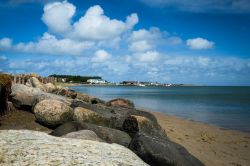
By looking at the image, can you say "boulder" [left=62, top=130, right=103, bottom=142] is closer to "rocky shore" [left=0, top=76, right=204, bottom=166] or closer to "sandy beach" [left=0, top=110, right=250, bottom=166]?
"rocky shore" [left=0, top=76, right=204, bottom=166]

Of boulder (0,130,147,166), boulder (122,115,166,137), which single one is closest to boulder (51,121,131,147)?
boulder (122,115,166,137)

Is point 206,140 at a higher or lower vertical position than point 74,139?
lower

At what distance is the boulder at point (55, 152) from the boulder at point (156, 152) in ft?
7.60

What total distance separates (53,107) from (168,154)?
18.6 ft

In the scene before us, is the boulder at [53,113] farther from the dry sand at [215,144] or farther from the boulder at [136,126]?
the dry sand at [215,144]

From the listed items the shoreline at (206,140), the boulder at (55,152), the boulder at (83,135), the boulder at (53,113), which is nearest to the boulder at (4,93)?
the shoreline at (206,140)

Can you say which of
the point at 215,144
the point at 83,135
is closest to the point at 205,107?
Answer: the point at 215,144

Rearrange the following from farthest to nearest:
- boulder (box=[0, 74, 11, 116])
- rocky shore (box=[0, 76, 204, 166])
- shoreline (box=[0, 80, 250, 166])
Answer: boulder (box=[0, 74, 11, 116]) → shoreline (box=[0, 80, 250, 166]) → rocky shore (box=[0, 76, 204, 166])

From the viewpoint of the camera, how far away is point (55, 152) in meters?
4.66

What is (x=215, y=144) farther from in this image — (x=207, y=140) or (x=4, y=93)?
(x=4, y=93)

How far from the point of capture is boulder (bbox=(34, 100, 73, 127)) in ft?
39.9

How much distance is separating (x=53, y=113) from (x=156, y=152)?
554cm

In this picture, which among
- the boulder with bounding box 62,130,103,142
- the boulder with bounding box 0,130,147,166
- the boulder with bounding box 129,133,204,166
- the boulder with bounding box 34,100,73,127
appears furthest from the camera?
the boulder with bounding box 34,100,73,127

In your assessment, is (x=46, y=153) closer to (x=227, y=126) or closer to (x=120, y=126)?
(x=120, y=126)
